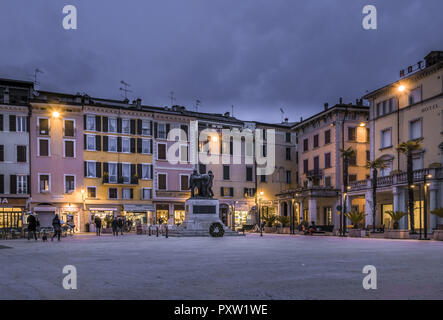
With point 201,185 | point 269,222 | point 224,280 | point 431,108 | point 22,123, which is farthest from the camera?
point 269,222

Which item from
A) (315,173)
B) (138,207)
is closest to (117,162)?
(138,207)

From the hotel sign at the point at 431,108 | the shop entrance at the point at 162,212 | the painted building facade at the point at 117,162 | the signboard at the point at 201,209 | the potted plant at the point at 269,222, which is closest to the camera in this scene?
the signboard at the point at 201,209

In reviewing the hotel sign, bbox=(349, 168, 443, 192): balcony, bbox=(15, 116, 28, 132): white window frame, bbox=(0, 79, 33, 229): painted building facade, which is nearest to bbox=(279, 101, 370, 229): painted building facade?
bbox=(349, 168, 443, 192): balcony

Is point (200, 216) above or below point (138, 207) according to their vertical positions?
above

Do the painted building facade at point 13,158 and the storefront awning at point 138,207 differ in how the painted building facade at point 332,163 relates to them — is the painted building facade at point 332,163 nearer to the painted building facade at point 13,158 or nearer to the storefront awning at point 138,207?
the storefront awning at point 138,207

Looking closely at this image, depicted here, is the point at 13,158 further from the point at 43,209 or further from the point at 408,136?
the point at 408,136

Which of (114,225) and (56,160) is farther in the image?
(56,160)

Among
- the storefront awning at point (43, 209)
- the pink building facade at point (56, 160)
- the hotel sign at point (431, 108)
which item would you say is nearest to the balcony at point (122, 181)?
the pink building facade at point (56, 160)

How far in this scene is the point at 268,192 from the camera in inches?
2557

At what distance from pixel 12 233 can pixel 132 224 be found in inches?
790

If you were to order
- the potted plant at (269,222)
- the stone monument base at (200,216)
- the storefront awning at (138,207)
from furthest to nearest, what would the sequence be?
the storefront awning at (138,207)
the potted plant at (269,222)
the stone monument base at (200,216)

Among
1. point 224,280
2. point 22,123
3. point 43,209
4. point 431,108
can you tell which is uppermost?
point 22,123
